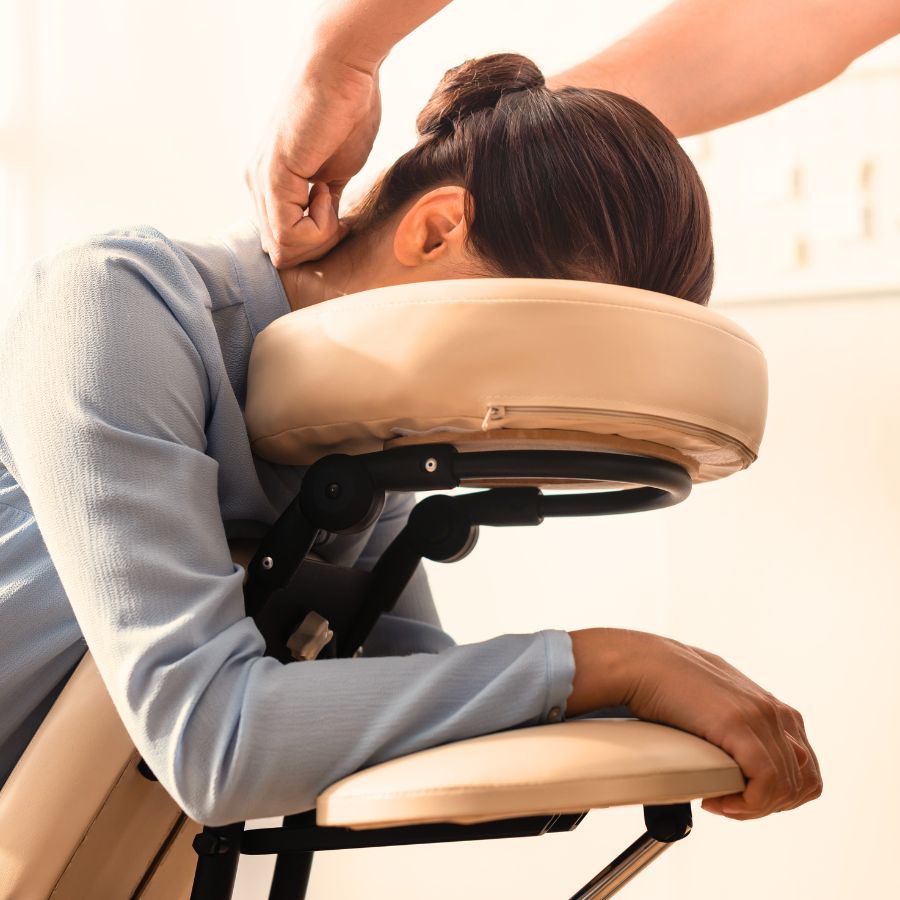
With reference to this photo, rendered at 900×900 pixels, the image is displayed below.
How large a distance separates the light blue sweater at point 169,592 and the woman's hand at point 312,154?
0.48 feet

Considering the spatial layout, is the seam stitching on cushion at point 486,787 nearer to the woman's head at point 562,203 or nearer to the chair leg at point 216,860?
the chair leg at point 216,860

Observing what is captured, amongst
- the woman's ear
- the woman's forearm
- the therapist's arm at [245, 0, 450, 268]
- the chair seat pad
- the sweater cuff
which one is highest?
the woman's forearm

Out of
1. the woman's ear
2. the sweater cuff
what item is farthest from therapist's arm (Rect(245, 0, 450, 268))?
the sweater cuff

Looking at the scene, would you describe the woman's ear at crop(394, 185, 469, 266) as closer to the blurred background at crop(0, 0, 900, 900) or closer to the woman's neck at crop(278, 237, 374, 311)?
the woman's neck at crop(278, 237, 374, 311)

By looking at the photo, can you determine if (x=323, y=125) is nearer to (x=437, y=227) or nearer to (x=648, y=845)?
(x=437, y=227)

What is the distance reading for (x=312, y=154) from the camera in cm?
86

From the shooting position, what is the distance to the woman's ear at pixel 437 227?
0.79m

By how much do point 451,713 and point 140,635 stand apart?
7.5 inches

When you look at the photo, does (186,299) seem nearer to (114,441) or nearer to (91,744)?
(114,441)

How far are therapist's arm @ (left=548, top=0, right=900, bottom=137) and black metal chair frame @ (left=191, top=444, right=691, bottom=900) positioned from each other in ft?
1.72

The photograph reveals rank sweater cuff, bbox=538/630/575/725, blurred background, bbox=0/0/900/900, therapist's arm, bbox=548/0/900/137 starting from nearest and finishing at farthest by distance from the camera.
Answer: sweater cuff, bbox=538/630/575/725, therapist's arm, bbox=548/0/900/137, blurred background, bbox=0/0/900/900

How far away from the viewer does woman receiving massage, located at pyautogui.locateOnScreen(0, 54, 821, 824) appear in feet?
1.97

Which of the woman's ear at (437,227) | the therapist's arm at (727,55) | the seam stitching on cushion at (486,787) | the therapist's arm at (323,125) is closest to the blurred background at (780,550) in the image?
the therapist's arm at (727,55)

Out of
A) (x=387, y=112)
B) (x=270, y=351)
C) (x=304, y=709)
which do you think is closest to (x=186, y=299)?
(x=270, y=351)
